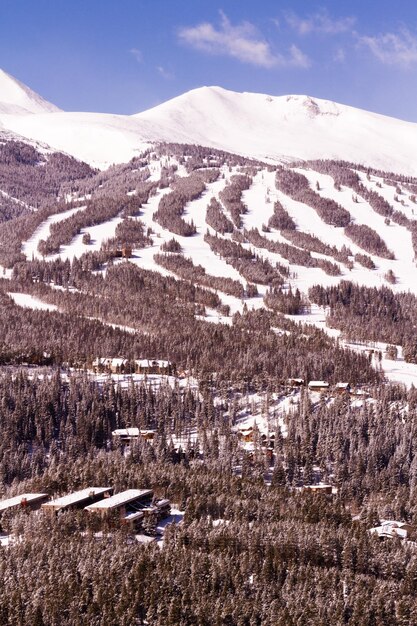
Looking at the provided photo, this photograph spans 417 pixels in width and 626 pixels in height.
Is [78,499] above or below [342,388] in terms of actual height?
below

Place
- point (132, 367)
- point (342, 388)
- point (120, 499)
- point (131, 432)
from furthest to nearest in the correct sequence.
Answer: point (132, 367) < point (342, 388) < point (131, 432) < point (120, 499)

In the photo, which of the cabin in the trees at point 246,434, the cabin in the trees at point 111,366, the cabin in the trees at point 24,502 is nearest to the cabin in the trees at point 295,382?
the cabin in the trees at point 246,434

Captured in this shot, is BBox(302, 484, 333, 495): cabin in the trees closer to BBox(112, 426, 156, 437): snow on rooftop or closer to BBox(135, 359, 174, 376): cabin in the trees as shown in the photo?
BBox(112, 426, 156, 437): snow on rooftop

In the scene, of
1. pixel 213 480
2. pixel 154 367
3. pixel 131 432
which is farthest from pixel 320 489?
pixel 154 367

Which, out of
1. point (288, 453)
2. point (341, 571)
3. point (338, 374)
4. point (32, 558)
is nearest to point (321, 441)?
point (288, 453)

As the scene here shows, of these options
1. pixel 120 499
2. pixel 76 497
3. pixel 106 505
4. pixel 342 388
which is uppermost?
pixel 342 388

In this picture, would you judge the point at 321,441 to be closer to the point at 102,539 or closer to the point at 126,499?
the point at 126,499

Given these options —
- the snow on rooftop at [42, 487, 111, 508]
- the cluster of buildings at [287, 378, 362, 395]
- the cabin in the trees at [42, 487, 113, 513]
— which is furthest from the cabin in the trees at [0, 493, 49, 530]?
the cluster of buildings at [287, 378, 362, 395]

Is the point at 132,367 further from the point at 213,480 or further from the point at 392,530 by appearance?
the point at 392,530
